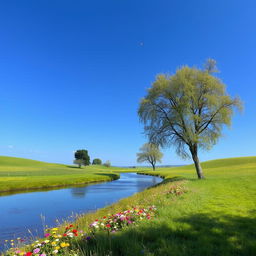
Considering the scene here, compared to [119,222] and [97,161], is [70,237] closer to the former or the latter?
[119,222]

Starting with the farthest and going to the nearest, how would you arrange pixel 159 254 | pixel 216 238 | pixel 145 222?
pixel 145 222 → pixel 216 238 → pixel 159 254

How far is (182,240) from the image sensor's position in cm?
493

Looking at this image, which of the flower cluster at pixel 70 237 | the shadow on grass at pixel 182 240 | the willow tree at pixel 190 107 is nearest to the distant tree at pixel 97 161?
the willow tree at pixel 190 107

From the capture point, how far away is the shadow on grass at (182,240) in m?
4.27

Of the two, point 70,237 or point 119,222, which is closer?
point 70,237

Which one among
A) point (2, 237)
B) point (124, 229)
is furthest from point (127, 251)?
point (2, 237)

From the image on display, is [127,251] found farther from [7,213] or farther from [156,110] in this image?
[156,110]

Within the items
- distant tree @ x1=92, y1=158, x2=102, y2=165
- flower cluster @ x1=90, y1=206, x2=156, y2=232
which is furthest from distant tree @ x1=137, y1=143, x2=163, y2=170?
distant tree @ x1=92, y1=158, x2=102, y2=165

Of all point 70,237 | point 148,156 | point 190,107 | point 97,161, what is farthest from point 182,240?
point 97,161

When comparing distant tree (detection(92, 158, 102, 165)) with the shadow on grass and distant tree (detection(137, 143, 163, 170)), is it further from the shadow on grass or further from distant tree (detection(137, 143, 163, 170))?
the shadow on grass

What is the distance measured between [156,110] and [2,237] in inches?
748

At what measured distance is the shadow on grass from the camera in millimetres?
4270

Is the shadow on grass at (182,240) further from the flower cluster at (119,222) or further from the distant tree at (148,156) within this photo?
the distant tree at (148,156)

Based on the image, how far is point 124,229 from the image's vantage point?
5.59 metres
